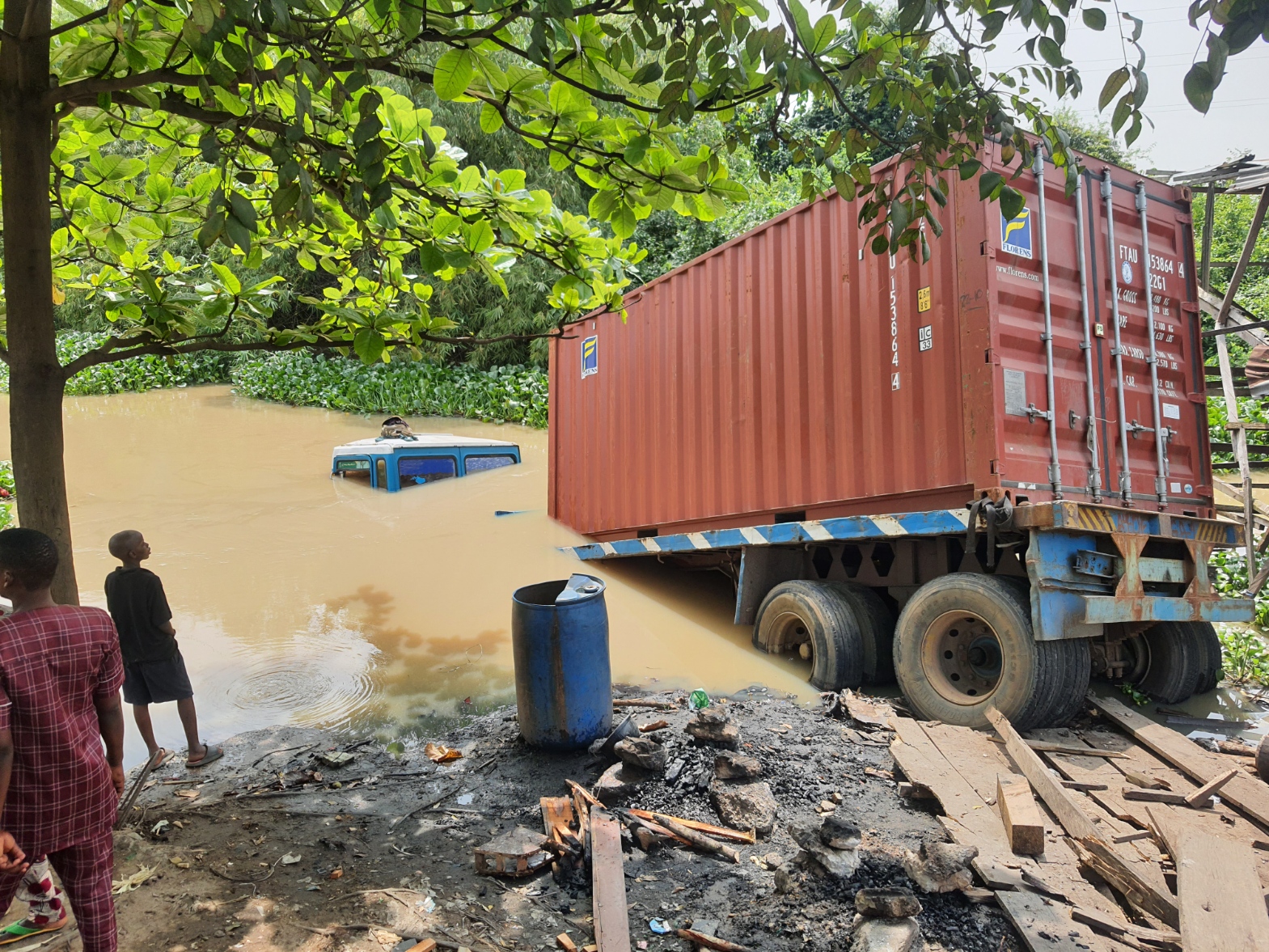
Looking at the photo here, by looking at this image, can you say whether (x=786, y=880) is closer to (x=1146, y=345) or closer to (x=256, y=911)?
(x=256, y=911)

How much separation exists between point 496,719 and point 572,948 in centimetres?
265

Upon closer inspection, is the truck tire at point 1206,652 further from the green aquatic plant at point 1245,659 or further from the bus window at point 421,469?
the bus window at point 421,469

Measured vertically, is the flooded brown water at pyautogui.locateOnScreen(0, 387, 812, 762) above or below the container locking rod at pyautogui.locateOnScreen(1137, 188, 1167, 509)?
below

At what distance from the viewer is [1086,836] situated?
349 cm

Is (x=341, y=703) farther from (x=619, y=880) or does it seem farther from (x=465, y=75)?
(x=465, y=75)

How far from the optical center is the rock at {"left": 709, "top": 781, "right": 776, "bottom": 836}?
372 centimetres

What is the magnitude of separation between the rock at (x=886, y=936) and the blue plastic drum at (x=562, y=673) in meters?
2.07

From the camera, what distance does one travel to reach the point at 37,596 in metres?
2.42

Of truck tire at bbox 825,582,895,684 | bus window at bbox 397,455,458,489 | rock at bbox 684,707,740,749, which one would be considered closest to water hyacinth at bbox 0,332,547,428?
bus window at bbox 397,455,458,489

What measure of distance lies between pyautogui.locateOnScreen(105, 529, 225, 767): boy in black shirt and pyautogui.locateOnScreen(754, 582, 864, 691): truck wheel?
412 centimetres

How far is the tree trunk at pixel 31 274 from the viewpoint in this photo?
9.17 ft

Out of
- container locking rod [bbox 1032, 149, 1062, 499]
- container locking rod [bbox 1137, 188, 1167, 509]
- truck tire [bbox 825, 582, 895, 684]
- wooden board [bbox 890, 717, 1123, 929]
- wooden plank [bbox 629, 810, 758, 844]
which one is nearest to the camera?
wooden board [bbox 890, 717, 1123, 929]

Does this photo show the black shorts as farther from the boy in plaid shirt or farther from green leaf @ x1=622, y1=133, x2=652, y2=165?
green leaf @ x1=622, y1=133, x2=652, y2=165

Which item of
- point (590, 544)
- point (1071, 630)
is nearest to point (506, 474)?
point (590, 544)
